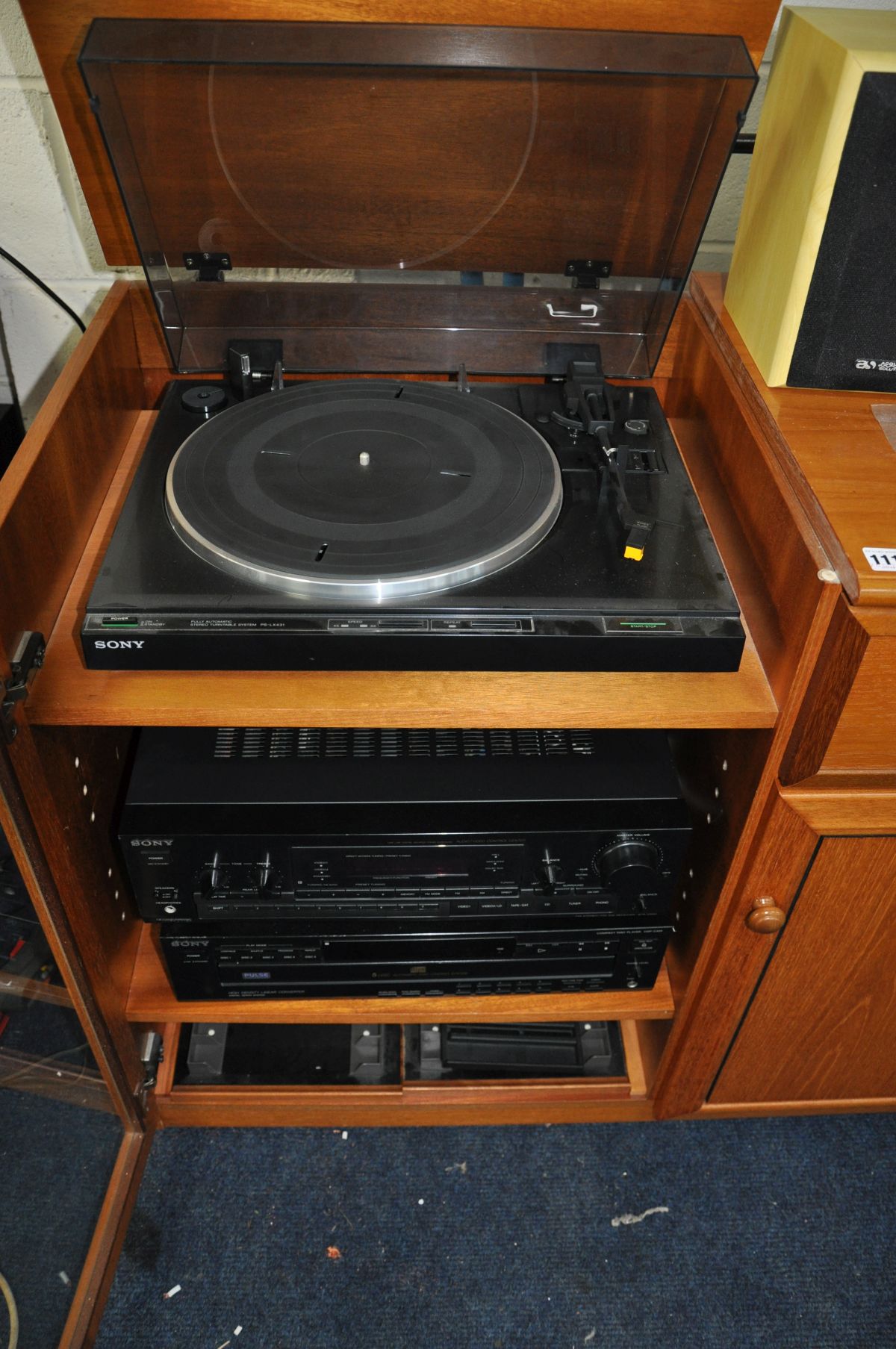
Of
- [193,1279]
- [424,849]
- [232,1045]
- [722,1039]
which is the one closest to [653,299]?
[424,849]

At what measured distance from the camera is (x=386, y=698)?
0.86 metres

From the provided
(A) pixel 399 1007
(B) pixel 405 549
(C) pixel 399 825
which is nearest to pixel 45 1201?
(A) pixel 399 1007

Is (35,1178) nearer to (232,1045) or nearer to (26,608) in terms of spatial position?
(232,1045)

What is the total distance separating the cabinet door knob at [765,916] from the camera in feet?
3.31

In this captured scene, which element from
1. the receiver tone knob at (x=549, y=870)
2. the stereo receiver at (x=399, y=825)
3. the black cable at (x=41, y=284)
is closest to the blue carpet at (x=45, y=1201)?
the stereo receiver at (x=399, y=825)

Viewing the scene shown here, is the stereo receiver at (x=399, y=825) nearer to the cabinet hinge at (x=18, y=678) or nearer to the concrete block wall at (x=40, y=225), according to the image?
the cabinet hinge at (x=18, y=678)

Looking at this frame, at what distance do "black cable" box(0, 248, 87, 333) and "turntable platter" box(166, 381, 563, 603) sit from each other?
433 millimetres

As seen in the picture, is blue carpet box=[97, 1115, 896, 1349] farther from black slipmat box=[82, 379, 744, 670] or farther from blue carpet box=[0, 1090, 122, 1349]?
black slipmat box=[82, 379, 744, 670]

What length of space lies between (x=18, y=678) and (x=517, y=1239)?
940 millimetres

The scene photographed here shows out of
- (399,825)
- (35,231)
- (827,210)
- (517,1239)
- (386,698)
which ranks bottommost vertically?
(517,1239)

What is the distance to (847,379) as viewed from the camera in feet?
3.25

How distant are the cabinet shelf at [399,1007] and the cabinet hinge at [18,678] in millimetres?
498

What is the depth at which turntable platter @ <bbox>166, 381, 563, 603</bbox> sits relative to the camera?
2.86 ft

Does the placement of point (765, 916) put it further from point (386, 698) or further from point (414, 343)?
point (414, 343)
